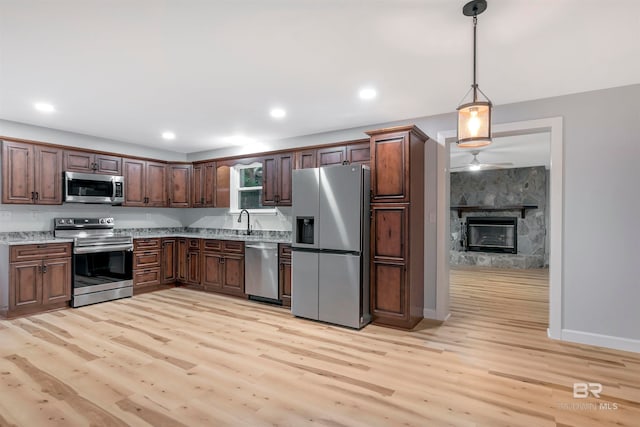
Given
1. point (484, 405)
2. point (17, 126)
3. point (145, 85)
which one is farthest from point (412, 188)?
point (17, 126)

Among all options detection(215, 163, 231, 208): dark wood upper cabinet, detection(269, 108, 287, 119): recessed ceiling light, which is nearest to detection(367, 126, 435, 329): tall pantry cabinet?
detection(269, 108, 287, 119): recessed ceiling light

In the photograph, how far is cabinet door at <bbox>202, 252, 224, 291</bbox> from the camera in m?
5.21

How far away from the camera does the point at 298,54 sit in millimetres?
2562

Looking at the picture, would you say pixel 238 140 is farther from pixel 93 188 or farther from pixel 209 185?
pixel 93 188

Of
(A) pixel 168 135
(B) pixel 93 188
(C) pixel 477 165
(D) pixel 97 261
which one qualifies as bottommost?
(D) pixel 97 261

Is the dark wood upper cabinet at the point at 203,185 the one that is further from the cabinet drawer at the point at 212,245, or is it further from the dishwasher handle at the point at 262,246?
the dishwasher handle at the point at 262,246

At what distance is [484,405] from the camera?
7.16ft

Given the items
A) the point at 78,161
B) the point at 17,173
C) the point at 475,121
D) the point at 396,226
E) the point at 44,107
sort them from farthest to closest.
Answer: the point at 78,161 < the point at 17,173 < the point at 44,107 < the point at 396,226 < the point at 475,121

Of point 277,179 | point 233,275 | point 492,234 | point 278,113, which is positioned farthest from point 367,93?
point 492,234

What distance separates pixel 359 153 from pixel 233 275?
2.62 m

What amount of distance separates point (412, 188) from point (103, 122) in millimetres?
4065

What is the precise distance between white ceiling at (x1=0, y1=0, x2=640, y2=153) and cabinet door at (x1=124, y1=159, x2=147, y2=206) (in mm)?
1494

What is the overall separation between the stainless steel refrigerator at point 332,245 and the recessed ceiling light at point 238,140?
1638mm

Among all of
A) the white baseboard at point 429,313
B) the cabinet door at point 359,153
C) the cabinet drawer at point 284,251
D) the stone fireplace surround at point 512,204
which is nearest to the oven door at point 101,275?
the cabinet drawer at point 284,251
